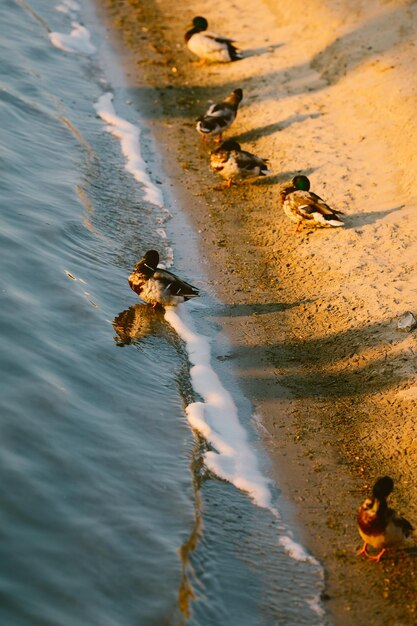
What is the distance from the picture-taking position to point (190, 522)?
9.09 metres

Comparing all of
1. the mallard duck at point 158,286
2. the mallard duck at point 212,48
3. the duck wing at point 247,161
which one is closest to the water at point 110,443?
the mallard duck at point 158,286

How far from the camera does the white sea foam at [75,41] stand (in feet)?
76.0

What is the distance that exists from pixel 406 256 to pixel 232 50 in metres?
9.87

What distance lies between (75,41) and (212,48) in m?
3.78

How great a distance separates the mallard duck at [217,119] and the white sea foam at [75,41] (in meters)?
5.82

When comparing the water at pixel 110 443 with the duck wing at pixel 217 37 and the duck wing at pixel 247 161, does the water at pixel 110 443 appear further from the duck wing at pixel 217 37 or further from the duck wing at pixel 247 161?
the duck wing at pixel 217 37

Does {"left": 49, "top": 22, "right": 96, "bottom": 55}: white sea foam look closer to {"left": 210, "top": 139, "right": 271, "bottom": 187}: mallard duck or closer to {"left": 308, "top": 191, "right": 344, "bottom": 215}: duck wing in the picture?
{"left": 210, "top": 139, "right": 271, "bottom": 187}: mallard duck

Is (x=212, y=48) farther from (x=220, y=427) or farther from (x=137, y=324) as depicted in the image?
(x=220, y=427)

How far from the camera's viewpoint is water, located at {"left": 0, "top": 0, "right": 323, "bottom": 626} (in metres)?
8.20

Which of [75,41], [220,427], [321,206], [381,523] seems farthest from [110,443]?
[75,41]

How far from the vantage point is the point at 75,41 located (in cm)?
2362

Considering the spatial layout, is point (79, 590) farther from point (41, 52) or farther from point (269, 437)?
point (41, 52)

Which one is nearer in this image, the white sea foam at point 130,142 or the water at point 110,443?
the water at point 110,443

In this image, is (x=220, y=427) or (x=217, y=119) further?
(x=217, y=119)
